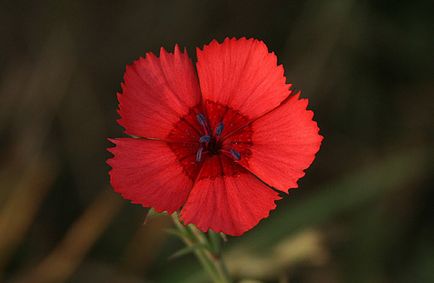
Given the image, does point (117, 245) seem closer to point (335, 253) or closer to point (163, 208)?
point (335, 253)

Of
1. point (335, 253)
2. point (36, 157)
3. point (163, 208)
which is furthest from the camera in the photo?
point (36, 157)

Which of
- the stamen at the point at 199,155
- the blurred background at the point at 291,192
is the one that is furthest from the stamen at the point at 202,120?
the blurred background at the point at 291,192

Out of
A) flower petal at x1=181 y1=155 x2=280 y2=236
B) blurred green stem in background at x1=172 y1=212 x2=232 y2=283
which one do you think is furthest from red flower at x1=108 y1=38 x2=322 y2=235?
blurred green stem in background at x1=172 y1=212 x2=232 y2=283

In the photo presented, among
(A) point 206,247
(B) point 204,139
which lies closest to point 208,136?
(B) point 204,139

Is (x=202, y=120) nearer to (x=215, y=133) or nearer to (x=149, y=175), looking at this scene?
(x=215, y=133)

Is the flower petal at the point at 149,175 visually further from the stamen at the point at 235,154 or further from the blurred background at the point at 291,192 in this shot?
the blurred background at the point at 291,192

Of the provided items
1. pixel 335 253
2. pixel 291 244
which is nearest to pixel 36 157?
pixel 291 244
